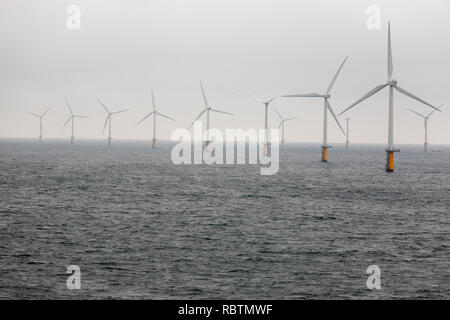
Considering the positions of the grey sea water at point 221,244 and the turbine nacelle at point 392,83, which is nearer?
the grey sea water at point 221,244

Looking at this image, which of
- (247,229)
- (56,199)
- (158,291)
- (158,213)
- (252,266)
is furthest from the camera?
(56,199)

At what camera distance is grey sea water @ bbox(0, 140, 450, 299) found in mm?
Answer: 33094

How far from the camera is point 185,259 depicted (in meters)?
40.1

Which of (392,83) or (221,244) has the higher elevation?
(392,83)

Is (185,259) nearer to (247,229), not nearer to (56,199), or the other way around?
(247,229)

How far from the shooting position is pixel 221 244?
1815 inches

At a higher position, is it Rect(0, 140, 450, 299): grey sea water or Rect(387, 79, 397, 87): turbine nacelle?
Rect(387, 79, 397, 87): turbine nacelle

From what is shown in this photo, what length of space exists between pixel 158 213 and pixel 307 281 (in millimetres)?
34179

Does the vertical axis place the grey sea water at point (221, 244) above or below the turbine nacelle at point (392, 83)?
below

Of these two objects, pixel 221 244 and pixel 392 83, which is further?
pixel 392 83

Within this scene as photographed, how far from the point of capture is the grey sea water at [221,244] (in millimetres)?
33094

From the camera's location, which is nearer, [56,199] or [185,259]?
[185,259]

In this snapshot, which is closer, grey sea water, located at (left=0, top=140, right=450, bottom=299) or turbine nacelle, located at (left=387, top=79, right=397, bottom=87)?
grey sea water, located at (left=0, top=140, right=450, bottom=299)
